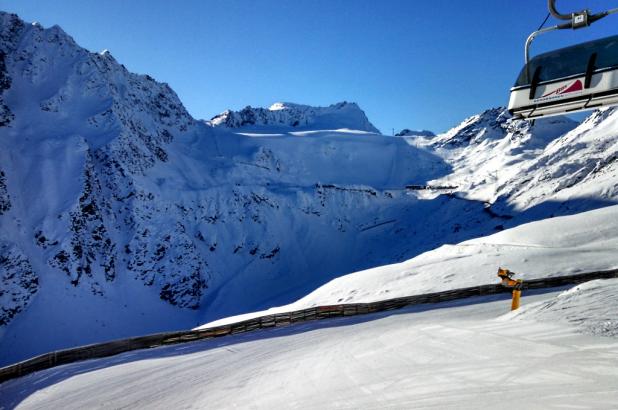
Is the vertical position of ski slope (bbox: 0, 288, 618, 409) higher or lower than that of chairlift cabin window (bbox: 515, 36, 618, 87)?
lower

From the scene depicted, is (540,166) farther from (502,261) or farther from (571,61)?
(571,61)

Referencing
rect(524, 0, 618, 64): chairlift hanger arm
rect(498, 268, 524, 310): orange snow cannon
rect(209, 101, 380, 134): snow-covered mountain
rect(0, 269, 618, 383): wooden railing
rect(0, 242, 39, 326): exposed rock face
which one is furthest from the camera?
rect(209, 101, 380, 134): snow-covered mountain

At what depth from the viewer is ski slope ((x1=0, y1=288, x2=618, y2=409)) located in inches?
260

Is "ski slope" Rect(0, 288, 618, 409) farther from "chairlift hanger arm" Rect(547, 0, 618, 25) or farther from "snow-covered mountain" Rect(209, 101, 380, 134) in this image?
"snow-covered mountain" Rect(209, 101, 380, 134)

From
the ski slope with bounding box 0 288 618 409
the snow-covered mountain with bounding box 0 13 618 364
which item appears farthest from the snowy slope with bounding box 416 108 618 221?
the ski slope with bounding box 0 288 618 409

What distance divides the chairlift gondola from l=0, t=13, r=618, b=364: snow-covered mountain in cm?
4626

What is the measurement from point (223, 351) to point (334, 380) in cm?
600

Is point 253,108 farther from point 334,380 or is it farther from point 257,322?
point 334,380

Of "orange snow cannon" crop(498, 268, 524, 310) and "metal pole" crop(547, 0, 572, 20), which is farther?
"orange snow cannon" crop(498, 268, 524, 310)

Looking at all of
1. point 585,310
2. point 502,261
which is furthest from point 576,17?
point 502,261

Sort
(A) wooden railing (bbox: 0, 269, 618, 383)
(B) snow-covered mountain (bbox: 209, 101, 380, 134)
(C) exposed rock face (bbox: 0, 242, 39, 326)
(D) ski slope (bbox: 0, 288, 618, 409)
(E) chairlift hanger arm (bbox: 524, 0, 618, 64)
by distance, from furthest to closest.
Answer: (B) snow-covered mountain (bbox: 209, 101, 380, 134) → (C) exposed rock face (bbox: 0, 242, 39, 326) → (A) wooden railing (bbox: 0, 269, 618, 383) → (E) chairlift hanger arm (bbox: 524, 0, 618, 64) → (D) ski slope (bbox: 0, 288, 618, 409)

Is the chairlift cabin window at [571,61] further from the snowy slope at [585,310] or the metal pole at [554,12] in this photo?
the snowy slope at [585,310]

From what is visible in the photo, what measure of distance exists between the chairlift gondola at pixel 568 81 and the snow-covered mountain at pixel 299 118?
93.5 metres

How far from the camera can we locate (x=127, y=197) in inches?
2317
